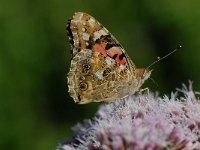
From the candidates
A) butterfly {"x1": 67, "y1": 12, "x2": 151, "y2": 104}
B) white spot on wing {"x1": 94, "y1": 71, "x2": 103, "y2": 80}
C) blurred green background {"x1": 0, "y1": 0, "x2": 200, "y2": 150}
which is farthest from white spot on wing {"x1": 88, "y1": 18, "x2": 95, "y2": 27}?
blurred green background {"x1": 0, "y1": 0, "x2": 200, "y2": 150}

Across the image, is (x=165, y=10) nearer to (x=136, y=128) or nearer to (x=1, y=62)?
(x=1, y=62)

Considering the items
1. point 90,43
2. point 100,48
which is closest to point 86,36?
point 90,43

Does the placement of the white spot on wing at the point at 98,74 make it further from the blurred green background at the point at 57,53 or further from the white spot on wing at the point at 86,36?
the blurred green background at the point at 57,53

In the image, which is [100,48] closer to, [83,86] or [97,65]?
[97,65]

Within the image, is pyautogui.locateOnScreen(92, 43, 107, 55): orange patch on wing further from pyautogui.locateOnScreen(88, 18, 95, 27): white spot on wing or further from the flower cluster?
the flower cluster

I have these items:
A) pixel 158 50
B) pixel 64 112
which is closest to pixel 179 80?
pixel 158 50

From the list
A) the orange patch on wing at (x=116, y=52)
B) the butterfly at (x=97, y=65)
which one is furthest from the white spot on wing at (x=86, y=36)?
the orange patch on wing at (x=116, y=52)
